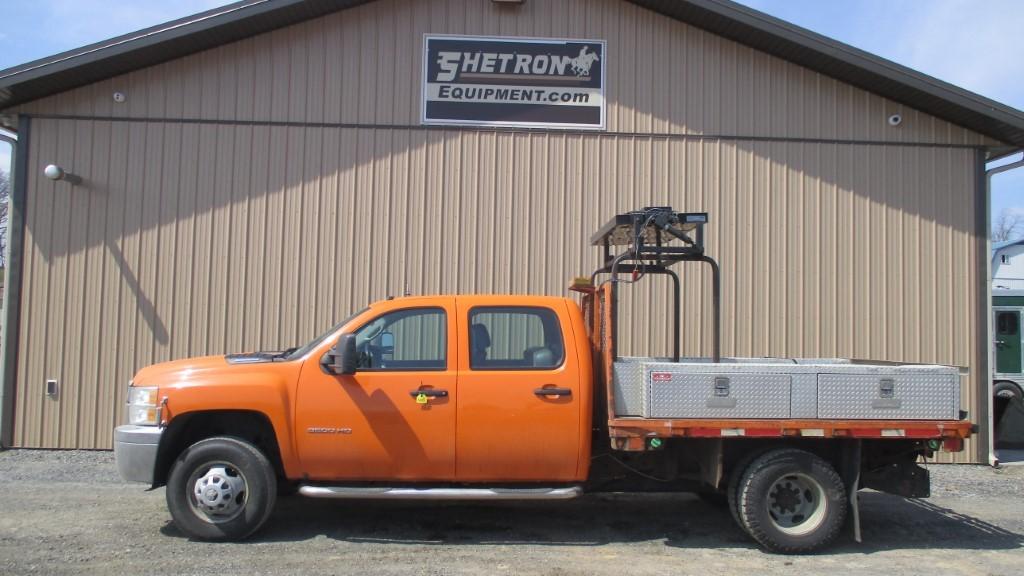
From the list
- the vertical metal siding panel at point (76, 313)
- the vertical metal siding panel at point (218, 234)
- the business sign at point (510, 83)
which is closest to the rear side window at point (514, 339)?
the business sign at point (510, 83)

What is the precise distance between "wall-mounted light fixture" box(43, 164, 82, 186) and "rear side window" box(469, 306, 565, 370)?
6419 millimetres

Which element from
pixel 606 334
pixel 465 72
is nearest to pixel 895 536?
pixel 606 334

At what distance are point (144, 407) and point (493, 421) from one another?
110 inches

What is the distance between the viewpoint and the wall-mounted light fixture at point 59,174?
9570 mm

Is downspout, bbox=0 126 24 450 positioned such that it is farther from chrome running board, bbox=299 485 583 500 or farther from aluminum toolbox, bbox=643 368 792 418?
aluminum toolbox, bbox=643 368 792 418

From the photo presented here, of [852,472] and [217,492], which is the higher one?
[852,472]

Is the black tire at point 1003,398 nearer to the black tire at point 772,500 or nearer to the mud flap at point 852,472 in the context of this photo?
the mud flap at point 852,472

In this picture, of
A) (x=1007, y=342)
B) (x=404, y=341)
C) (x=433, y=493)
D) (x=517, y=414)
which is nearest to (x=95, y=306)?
(x=404, y=341)

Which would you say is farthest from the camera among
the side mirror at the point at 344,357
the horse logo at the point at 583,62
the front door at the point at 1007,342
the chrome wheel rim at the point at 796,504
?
the front door at the point at 1007,342

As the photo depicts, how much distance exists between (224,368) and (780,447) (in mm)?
4526

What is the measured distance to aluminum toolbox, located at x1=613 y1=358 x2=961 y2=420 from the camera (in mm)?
6055

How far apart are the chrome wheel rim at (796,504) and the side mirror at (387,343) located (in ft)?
10.6

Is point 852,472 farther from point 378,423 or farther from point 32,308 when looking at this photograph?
point 32,308

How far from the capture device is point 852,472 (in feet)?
20.5
